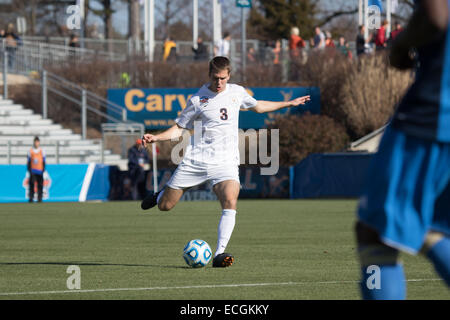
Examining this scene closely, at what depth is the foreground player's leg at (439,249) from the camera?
462cm

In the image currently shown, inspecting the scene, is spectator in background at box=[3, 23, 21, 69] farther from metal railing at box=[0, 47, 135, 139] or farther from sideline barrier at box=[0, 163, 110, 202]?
sideline barrier at box=[0, 163, 110, 202]

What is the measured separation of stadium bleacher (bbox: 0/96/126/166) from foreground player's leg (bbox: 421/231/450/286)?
2735 centimetres

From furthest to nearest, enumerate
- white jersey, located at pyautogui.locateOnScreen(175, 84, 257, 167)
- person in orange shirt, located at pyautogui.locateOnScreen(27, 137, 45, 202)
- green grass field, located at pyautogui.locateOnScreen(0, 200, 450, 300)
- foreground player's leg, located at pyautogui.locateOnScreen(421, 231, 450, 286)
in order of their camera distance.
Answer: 1. person in orange shirt, located at pyautogui.locateOnScreen(27, 137, 45, 202)
2. white jersey, located at pyautogui.locateOnScreen(175, 84, 257, 167)
3. green grass field, located at pyautogui.locateOnScreen(0, 200, 450, 300)
4. foreground player's leg, located at pyautogui.locateOnScreen(421, 231, 450, 286)

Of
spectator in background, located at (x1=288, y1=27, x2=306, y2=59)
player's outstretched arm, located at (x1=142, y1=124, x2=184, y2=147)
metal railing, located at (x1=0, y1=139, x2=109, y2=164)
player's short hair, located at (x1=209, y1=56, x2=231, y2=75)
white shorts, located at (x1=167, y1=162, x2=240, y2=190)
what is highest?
spectator in background, located at (x1=288, y1=27, x2=306, y2=59)

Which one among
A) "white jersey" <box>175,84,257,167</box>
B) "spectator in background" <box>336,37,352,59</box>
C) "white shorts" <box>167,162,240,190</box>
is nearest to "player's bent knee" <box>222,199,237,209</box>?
"white shorts" <box>167,162,240,190</box>

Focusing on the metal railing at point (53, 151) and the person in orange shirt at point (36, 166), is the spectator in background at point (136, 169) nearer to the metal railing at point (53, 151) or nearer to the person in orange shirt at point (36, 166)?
the metal railing at point (53, 151)

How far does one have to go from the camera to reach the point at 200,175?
1070 cm

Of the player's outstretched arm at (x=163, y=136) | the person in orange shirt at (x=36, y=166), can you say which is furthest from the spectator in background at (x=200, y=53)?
the player's outstretched arm at (x=163, y=136)

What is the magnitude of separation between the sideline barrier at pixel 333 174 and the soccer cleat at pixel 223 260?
19.7m

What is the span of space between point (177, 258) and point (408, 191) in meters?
7.32

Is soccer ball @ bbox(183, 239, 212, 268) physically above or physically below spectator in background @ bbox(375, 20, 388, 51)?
below

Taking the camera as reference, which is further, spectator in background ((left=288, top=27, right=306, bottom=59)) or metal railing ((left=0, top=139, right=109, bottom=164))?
spectator in background ((left=288, top=27, right=306, bottom=59))

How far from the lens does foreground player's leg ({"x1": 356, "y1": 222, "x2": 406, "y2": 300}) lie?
467 cm
